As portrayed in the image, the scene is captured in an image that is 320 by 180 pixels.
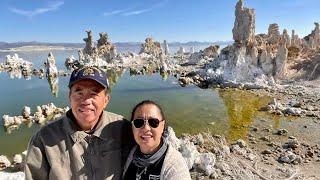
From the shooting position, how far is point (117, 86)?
46.3 m

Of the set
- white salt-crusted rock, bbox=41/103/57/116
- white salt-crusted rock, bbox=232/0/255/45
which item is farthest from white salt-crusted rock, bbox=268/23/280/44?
white salt-crusted rock, bbox=41/103/57/116

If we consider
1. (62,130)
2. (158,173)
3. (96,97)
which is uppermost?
(96,97)

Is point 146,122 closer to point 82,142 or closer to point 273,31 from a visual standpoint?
point 82,142

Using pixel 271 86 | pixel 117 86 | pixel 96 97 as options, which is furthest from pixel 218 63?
pixel 96 97

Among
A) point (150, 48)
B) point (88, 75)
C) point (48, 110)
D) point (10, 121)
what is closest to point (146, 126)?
point (88, 75)

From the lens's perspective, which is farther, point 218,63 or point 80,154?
point 218,63

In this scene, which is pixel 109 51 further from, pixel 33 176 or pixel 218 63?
pixel 33 176

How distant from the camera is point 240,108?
31.6 metres

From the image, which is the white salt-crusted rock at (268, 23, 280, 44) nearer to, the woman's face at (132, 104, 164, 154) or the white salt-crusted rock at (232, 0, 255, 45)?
the white salt-crusted rock at (232, 0, 255, 45)

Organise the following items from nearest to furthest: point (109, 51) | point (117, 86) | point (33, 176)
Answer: point (33, 176)
point (117, 86)
point (109, 51)

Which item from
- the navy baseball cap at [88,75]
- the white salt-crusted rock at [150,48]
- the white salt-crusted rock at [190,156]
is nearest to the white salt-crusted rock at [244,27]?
the white salt-crusted rock at [190,156]

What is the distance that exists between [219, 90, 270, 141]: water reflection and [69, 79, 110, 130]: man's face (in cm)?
1875

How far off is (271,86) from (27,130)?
1055 inches

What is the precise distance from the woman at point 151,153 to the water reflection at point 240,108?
60.6 feet
